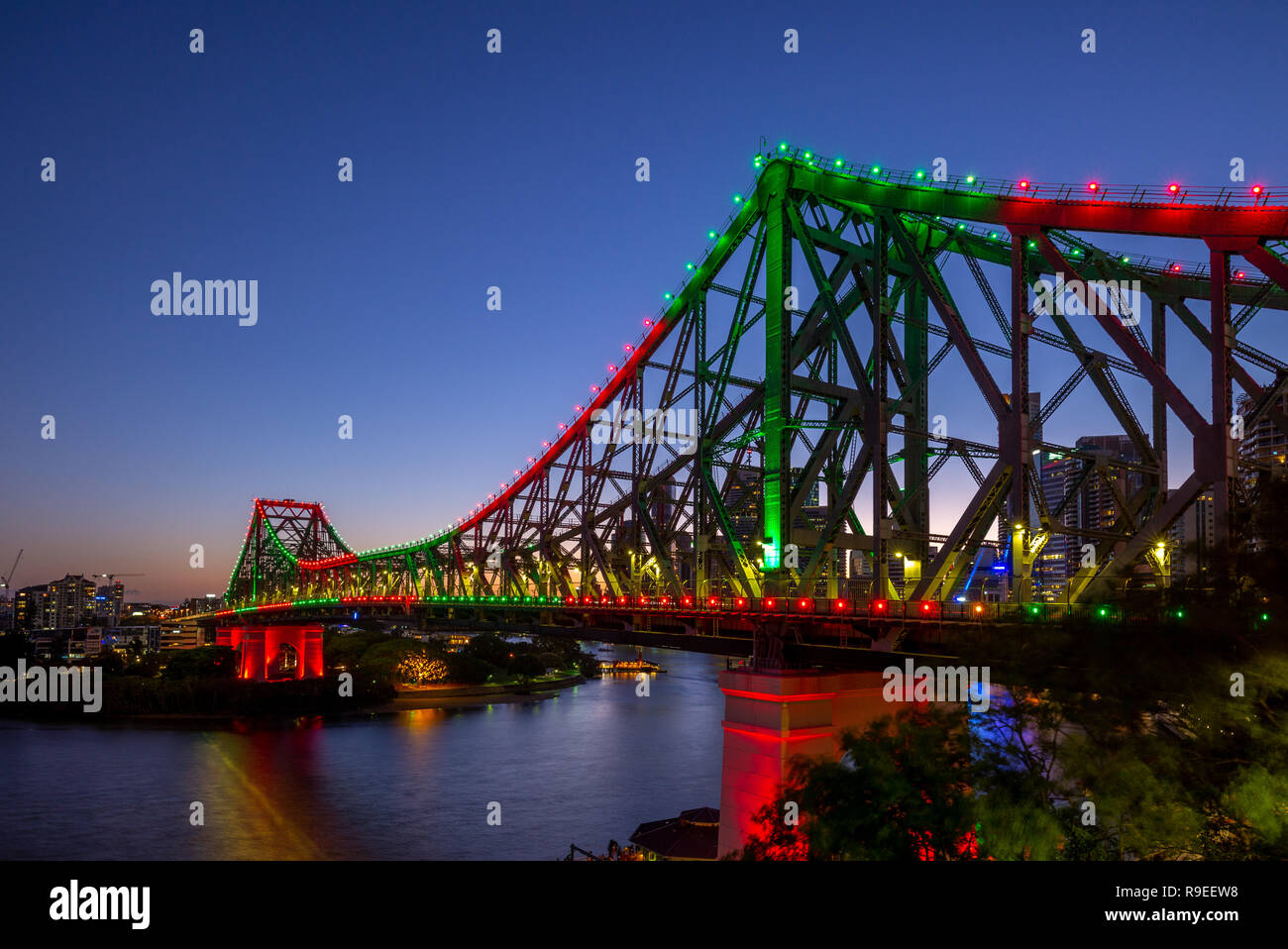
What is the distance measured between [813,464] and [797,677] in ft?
35.9

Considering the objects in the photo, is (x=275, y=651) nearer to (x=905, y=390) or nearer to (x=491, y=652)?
(x=491, y=652)

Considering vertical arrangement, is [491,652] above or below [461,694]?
above

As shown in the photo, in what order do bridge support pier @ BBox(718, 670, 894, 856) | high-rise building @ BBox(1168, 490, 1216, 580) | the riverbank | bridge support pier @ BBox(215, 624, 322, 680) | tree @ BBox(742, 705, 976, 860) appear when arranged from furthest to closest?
bridge support pier @ BBox(215, 624, 322, 680)
the riverbank
bridge support pier @ BBox(718, 670, 894, 856)
high-rise building @ BBox(1168, 490, 1216, 580)
tree @ BBox(742, 705, 976, 860)

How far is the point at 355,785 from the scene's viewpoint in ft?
194

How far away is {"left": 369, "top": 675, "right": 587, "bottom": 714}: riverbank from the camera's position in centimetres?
10300

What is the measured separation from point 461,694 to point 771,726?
86.8 m

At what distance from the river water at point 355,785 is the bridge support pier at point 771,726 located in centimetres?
1571

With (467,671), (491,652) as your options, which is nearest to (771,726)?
(467,671)

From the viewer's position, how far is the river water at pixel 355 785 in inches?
1774

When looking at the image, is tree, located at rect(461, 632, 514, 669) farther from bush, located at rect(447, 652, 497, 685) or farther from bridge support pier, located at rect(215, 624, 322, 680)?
bridge support pier, located at rect(215, 624, 322, 680)

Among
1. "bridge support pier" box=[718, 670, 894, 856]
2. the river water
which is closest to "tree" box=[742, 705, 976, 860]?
"bridge support pier" box=[718, 670, 894, 856]

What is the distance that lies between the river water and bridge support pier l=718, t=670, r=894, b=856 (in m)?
15.7
